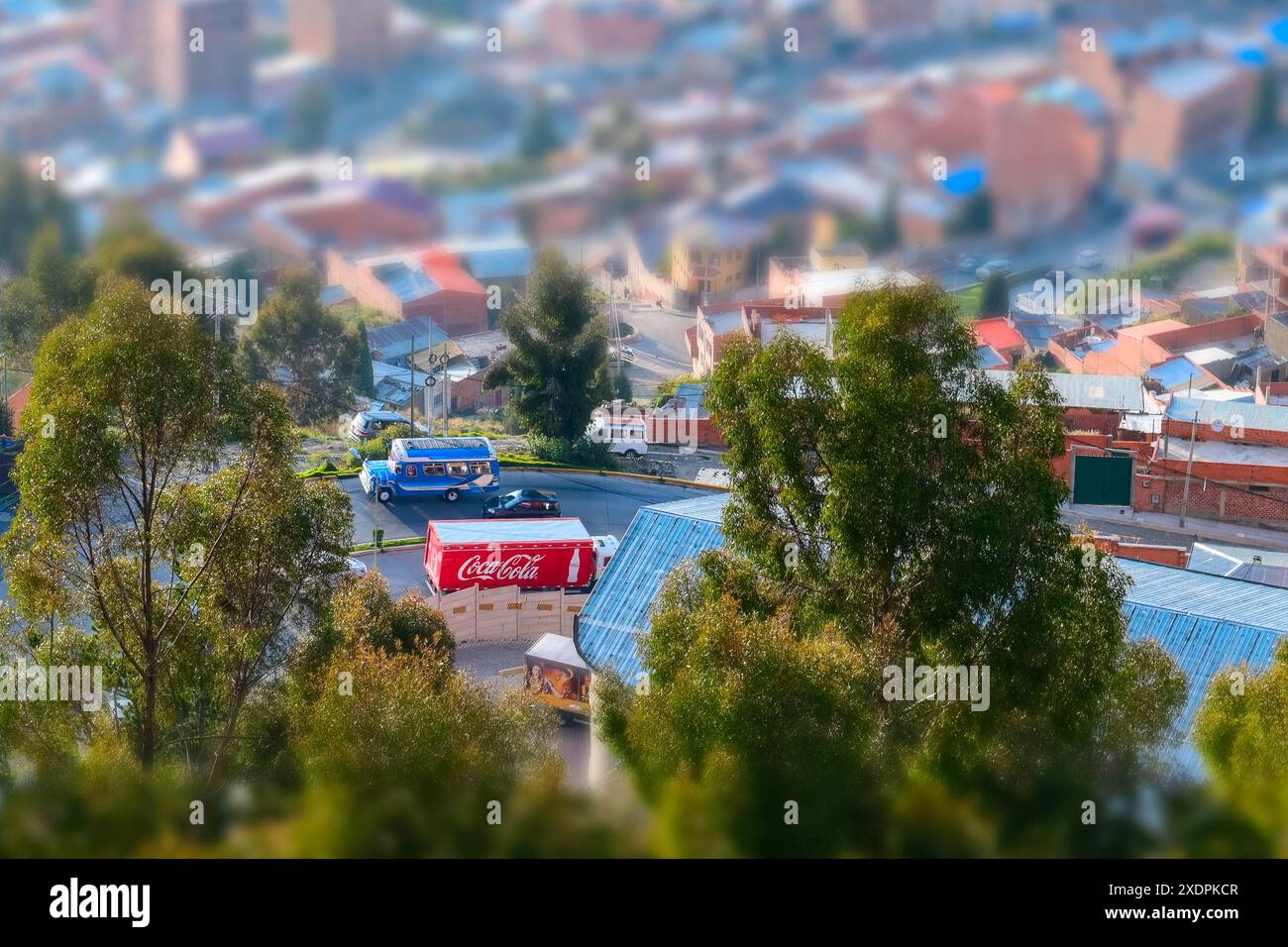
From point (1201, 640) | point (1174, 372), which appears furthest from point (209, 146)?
point (1174, 372)

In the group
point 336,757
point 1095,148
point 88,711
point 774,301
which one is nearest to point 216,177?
point 88,711

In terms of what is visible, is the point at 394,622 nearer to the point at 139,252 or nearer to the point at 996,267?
the point at 139,252

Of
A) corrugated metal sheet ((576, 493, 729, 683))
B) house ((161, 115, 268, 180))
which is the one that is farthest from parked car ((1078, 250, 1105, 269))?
corrugated metal sheet ((576, 493, 729, 683))

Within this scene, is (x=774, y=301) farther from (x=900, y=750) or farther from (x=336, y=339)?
(x=900, y=750)

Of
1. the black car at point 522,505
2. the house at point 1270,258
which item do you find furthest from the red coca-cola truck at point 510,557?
the house at point 1270,258

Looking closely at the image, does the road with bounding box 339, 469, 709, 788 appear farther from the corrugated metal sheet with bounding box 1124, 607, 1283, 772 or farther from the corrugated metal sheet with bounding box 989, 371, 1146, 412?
the corrugated metal sheet with bounding box 989, 371, 1146, 412

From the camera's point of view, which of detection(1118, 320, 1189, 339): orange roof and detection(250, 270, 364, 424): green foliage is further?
detection(1118, 320, 1189, 339): orange roof
